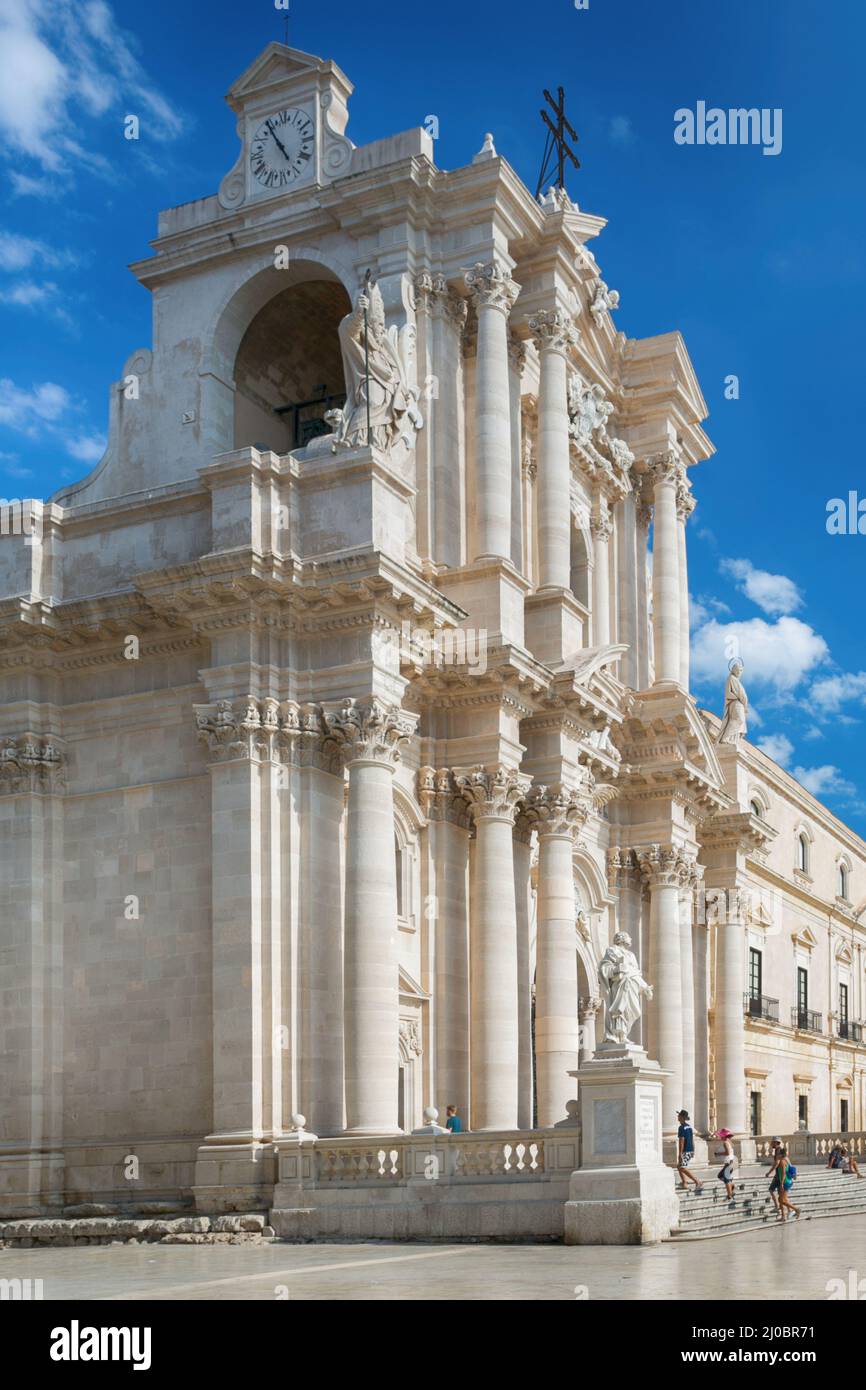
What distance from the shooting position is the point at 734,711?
46.9 metres

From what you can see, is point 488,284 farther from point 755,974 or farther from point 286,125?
point 755,974

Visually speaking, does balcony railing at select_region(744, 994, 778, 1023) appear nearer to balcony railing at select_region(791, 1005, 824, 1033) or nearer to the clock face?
balcony railing at select_region(791, 1005, 824, 1033)

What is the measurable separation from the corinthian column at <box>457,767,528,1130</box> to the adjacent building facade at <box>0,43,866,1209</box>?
6 cm

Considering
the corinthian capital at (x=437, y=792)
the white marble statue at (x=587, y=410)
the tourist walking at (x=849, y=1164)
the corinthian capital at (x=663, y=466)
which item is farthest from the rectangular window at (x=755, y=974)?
the corinthian capital at (x=437, y=792)

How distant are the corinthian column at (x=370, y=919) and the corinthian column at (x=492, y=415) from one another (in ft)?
18.9

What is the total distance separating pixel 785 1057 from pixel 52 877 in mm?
32395

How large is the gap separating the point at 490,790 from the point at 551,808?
222 centimetres

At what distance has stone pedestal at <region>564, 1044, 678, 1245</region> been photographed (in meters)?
22.3

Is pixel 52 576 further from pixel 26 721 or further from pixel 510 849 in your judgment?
pixel 510 849

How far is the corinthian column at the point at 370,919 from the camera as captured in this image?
26266 millimetres

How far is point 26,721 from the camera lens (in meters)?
29.9

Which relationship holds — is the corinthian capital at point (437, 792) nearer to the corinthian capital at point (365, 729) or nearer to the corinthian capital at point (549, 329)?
the corinthian capital at point (365, 729)

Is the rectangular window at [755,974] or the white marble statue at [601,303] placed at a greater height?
the white marble statue at [601,303]
